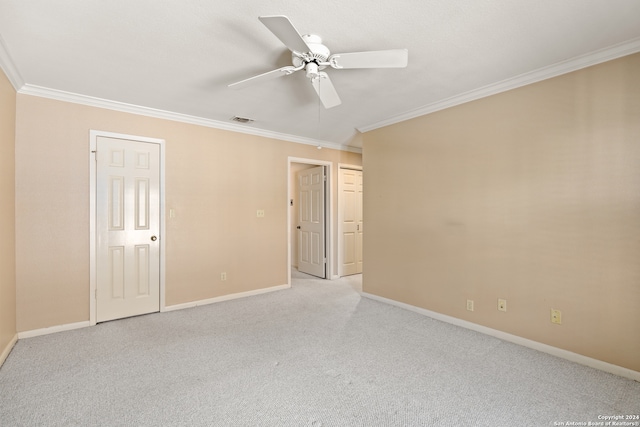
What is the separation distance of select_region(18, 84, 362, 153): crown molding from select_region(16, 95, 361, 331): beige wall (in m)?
0.06

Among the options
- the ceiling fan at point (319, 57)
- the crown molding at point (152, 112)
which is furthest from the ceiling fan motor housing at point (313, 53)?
the crown molding at point (152, 112)

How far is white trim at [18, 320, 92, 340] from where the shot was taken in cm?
287

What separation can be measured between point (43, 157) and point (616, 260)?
5091 mm

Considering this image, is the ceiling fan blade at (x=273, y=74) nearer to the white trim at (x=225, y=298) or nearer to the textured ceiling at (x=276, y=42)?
the textured ceiling at (x=276, y=42)

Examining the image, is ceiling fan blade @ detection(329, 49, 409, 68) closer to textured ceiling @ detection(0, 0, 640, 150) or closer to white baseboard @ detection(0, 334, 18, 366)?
textured ceiling @ detection(0, 0, 640, 150)

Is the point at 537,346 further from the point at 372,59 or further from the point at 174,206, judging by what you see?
the point at 174,206

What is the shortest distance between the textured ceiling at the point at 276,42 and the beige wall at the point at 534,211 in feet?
1.27

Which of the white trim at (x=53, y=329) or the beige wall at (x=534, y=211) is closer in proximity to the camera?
the beige wall at (x=534, y=211)

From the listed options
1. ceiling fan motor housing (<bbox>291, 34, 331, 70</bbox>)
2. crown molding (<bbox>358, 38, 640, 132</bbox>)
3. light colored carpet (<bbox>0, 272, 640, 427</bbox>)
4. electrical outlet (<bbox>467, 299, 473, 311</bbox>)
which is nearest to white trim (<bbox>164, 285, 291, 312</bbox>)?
light colored carpet (<bbox>0, 272, 640, 427</bbox>)

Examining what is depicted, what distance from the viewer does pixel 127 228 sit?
341 centimetres

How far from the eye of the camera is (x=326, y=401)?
1936 millimetres

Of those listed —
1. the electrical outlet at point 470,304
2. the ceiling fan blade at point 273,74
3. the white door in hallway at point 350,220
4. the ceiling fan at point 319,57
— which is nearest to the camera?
the ceiling fan at point 319,57

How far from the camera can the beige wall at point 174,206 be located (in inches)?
114

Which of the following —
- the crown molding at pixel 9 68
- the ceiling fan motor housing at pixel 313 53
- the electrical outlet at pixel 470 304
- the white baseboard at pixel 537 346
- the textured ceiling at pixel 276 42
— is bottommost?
the white baseboard at pixel 537 346
